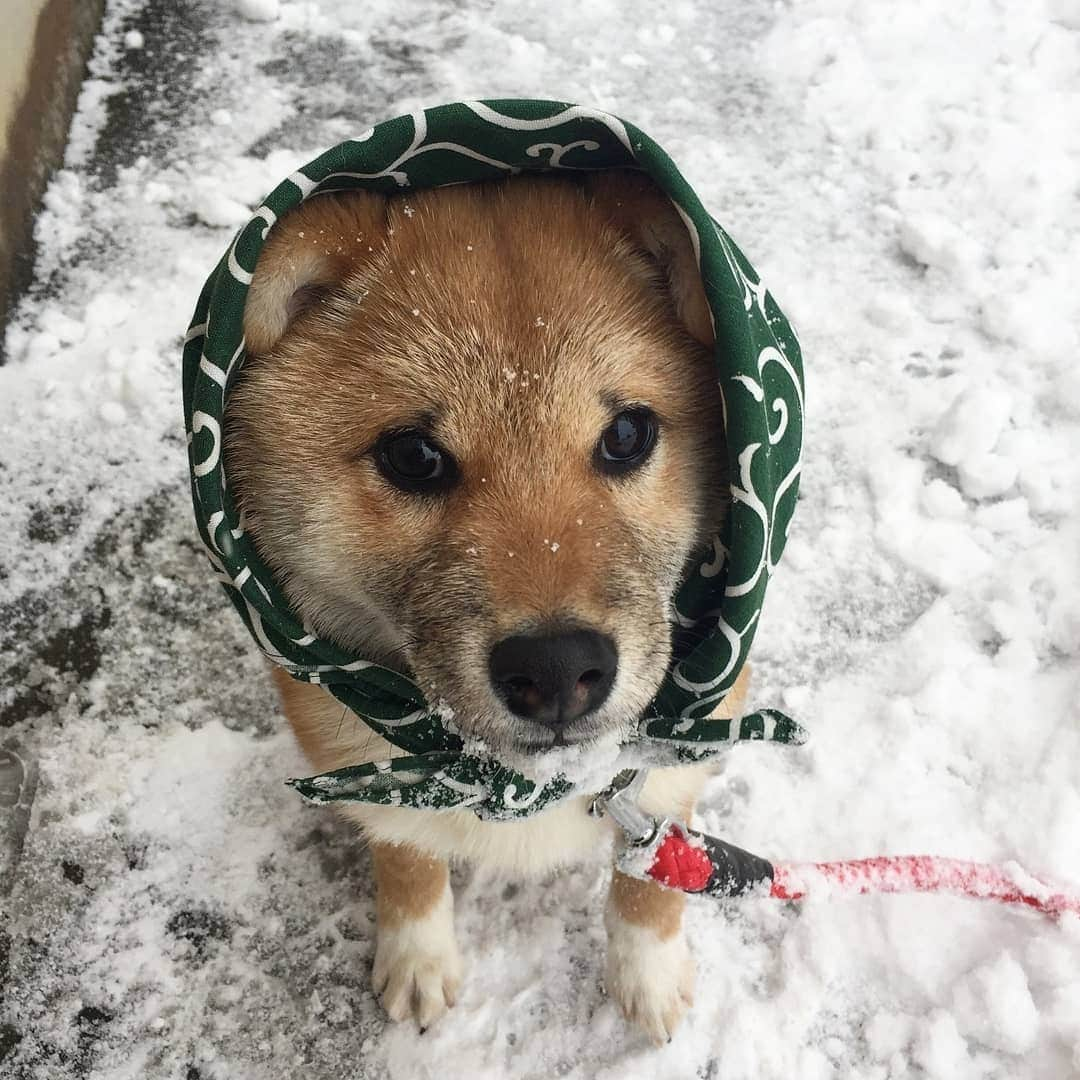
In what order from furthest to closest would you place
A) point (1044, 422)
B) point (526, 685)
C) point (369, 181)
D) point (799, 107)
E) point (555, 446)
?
1. point (799, 107)
2. point (1044, 422)
3. point (369, 181)
4. point (555, 446)
5. point (526, 685)

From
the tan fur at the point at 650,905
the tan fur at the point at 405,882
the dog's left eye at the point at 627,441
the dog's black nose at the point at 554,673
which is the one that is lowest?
the tan fur at the point at 405,882

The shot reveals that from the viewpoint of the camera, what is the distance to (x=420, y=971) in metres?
Result: 1.88

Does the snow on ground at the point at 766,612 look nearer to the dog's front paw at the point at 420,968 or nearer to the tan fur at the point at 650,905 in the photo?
the dog's front paw at the point at 420,968

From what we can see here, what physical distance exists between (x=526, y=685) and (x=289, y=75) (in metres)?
3.15

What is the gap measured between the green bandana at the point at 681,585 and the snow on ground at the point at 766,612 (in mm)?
688

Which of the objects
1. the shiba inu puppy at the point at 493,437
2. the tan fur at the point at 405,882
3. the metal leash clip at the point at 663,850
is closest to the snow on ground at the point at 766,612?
the tan fur at the point at 405,882

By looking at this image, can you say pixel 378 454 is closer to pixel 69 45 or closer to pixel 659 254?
pixel 659 254

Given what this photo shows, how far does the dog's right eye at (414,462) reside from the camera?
132cm

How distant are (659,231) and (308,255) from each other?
0.49 metres

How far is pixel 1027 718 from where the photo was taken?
7.13 feet

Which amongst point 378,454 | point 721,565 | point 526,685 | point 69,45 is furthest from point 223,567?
point 69,45

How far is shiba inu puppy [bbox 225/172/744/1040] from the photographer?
1219 mm

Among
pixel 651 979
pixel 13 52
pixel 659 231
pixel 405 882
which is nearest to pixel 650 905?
pixel 651 979

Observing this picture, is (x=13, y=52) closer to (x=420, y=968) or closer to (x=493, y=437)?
(x=493, y=437)
